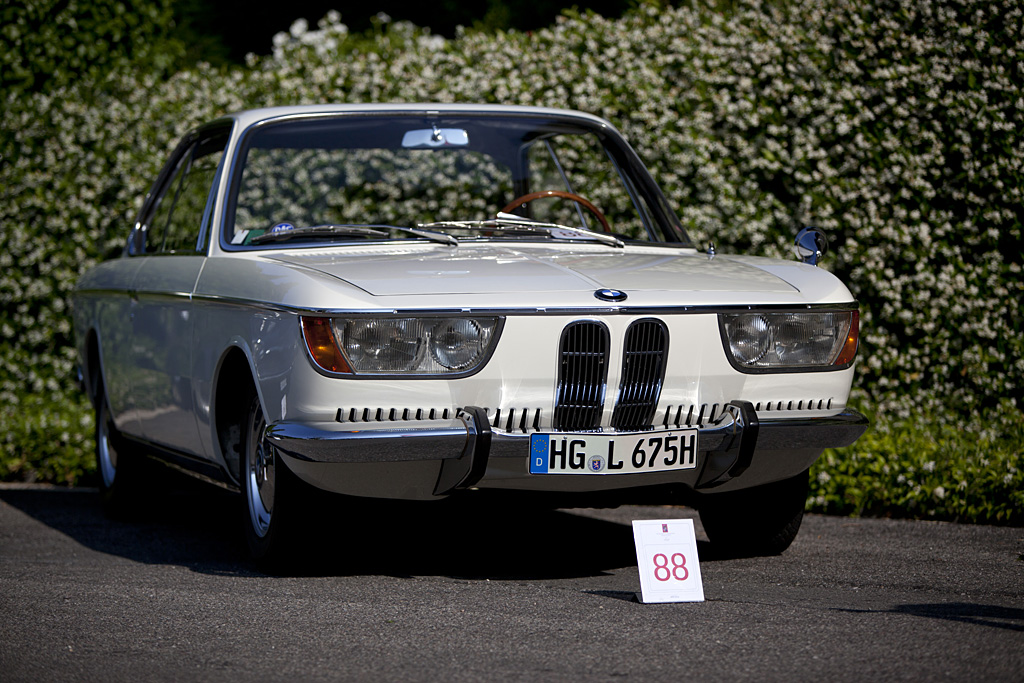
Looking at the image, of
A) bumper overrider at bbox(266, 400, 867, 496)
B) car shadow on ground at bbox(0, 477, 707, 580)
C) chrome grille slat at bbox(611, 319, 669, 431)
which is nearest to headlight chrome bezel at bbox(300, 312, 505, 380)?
bumper overrider at bbox(266, 400, 867, 496)

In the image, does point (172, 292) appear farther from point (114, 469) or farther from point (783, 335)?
point (783, 335)

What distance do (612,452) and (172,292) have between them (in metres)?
2.17

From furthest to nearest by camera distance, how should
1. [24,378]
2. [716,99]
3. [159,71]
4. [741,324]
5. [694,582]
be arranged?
[159,71]
[24,378]
[716,99]
[741,324]
[694,582]

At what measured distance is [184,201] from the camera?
645 centimetres

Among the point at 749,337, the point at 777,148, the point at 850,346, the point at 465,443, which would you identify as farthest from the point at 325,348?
the point at 777,148

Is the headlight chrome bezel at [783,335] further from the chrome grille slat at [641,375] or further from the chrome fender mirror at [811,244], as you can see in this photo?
the chrome fender mirror at [811,244]

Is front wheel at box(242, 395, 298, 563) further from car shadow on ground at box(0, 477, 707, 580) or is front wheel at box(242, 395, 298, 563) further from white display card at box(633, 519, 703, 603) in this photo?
white display card at box(633, 519, 703, 603)

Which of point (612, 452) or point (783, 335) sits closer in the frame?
point (612, 452)

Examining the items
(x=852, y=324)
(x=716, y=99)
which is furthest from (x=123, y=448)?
(x=716, y=99)

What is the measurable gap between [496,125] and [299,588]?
249cm

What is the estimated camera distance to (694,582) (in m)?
4.16

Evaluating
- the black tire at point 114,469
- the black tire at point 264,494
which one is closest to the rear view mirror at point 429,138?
the black tire at point 264,494

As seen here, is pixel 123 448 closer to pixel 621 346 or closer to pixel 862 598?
pixel 621 346

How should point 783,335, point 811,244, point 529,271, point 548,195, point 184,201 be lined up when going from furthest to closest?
point 184,201
point 548,195
point 811,244
point 783,335
point 529,271
